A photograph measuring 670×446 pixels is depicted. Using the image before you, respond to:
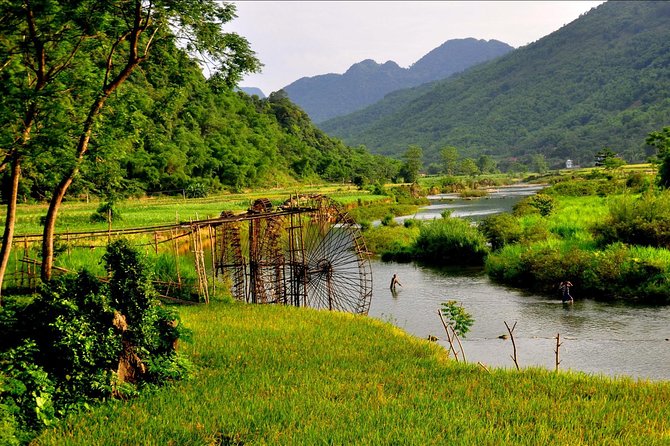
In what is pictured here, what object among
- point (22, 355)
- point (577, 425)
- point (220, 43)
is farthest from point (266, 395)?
point (220, 43)

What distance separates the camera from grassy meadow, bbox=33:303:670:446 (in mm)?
7164

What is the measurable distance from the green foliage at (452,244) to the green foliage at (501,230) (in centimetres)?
71

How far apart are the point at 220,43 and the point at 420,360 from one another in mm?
9894

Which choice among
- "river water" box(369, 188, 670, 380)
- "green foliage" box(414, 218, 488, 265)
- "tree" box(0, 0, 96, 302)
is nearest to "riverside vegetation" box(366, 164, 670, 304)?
"green foliage" box(414, 218, 488, 265)

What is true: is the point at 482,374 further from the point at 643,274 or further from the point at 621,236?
the point at 621,236

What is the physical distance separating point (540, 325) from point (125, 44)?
16.7 meters

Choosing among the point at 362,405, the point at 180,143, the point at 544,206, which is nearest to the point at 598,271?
the point at 362,405

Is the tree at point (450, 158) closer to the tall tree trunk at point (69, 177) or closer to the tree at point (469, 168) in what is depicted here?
the tree at point (469, 168)

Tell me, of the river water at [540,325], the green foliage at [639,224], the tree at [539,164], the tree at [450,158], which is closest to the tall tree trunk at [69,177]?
the river water at [540,325]

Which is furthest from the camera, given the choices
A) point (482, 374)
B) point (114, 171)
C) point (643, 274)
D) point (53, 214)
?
point (643, 274)

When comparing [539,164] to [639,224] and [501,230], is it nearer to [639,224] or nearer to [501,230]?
[501,230]

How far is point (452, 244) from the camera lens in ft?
112

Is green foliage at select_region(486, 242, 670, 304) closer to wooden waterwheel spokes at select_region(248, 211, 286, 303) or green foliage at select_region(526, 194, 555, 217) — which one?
wooden waterwheel spokes at select_region(248, 211, 286, 303)

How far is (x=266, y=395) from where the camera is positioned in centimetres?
A: 877
